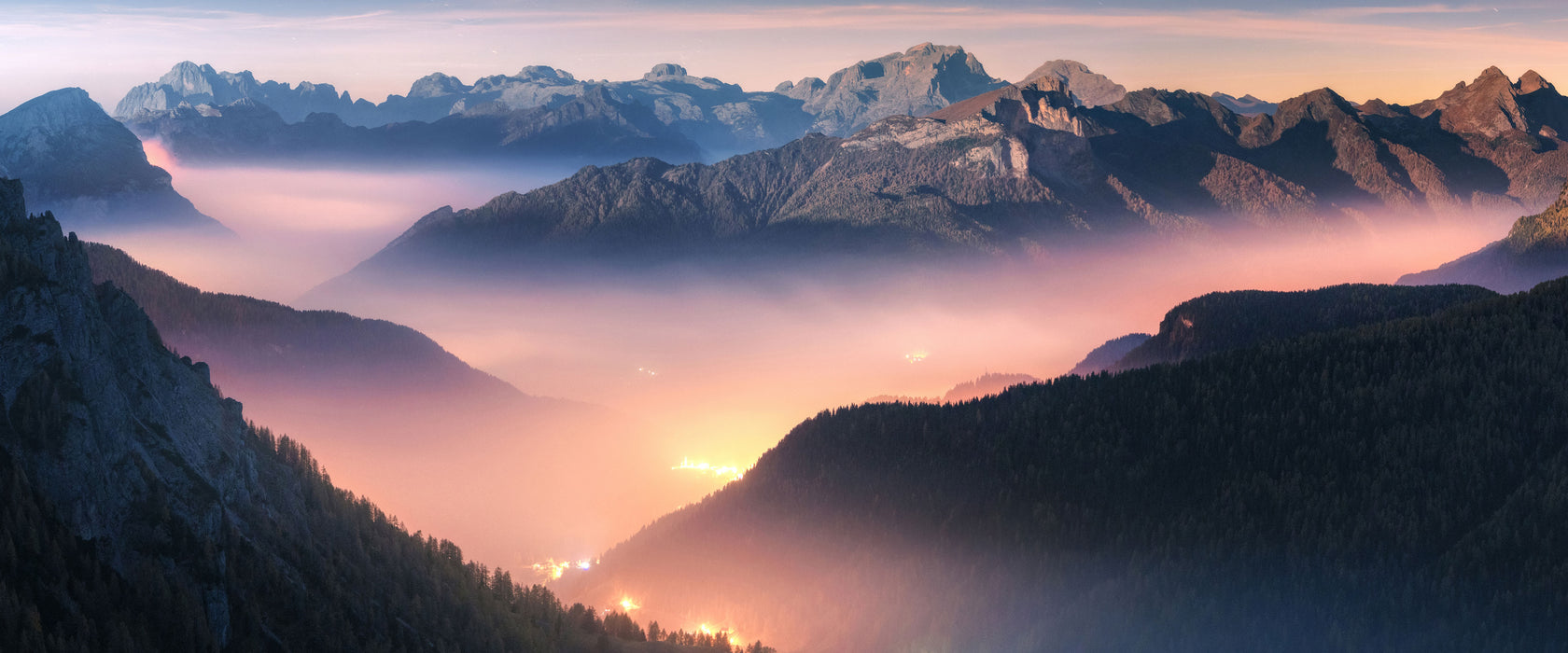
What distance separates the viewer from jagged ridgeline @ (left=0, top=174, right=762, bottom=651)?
192 feet

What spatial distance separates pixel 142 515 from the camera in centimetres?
6644

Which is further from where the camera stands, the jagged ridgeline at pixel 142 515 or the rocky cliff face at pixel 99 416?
the rocky cliff face at pixel 99 416

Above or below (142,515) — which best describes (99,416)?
above

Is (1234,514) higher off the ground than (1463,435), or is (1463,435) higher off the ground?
(1463,435)

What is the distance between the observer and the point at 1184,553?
630ft

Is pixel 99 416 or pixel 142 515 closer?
pixel 142 515

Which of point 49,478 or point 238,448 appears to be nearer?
point 49,478

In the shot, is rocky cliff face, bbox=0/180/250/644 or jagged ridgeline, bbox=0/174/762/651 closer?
jagged ridgeline, bbox=0/174/762/651

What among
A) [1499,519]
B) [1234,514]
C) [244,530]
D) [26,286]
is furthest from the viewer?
[1234,514]

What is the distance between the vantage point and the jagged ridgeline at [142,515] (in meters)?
58.6

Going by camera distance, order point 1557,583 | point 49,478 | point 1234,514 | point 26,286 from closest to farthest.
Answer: point 49,478 → point 26,286 → point 1557,583 → point 1234,514

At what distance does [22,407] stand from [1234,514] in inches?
7448

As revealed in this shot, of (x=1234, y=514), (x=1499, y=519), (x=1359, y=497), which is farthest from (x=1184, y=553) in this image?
(x=1499, y=519)

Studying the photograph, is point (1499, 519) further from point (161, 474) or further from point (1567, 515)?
point (161, 474)
